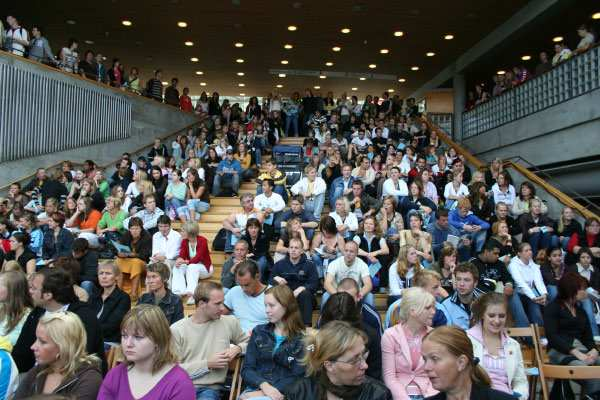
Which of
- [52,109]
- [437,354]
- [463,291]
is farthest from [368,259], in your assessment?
[52,109]

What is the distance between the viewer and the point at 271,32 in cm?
1664

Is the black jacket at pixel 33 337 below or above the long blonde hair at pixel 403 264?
below

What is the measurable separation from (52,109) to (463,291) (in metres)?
11.1

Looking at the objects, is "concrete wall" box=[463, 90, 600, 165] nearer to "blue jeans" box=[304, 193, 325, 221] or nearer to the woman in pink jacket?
"blue jeans" box=[304, 193, 325, 221]

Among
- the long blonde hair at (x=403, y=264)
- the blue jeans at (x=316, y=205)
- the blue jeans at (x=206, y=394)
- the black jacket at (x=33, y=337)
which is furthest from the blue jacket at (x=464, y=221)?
the black jacket at (x=33, y=337)

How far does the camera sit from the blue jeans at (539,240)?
26.7 feet

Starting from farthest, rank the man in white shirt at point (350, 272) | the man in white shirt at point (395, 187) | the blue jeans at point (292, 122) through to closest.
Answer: the blue jeans at point (292, 122)
the man in white shirt at point (395, 187)
the man in white shirt at point (350, 272)

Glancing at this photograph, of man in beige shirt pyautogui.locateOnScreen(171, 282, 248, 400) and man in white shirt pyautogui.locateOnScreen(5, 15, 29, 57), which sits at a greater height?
man in white shirt pyautogui.locateOnScreen(5, 15, 29, 57)

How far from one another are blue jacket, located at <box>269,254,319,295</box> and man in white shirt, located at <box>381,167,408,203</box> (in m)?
3.46

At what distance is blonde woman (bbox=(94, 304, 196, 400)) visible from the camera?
271cm

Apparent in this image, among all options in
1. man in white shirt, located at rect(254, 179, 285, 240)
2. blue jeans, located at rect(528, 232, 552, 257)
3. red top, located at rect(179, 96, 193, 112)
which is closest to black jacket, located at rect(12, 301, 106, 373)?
man in white shirt, located at rect(254, 179, 285, 240)

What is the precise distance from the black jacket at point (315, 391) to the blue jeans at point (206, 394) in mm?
946

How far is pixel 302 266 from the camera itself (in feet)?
20.3

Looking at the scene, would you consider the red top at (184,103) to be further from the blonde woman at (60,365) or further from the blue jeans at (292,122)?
the blonde woman at (60,365)
